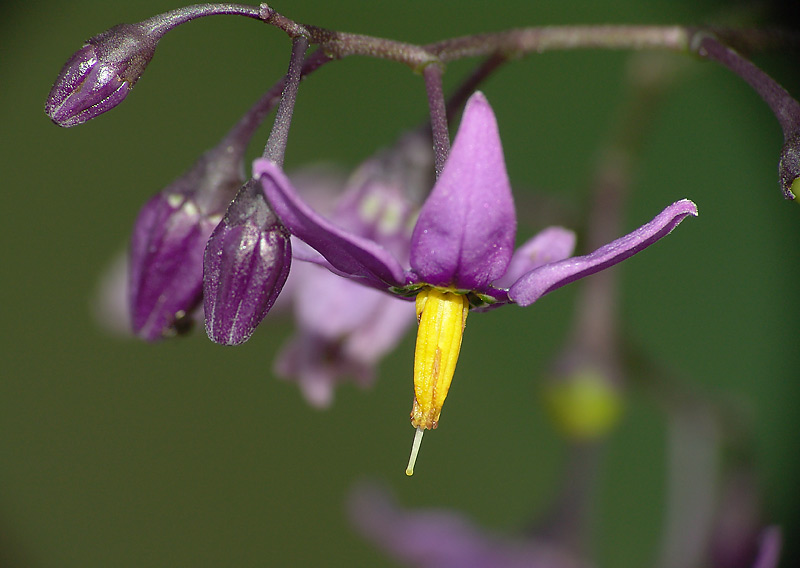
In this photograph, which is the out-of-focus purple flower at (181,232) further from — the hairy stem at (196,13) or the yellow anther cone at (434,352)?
the yellow anther cone at (434,352)

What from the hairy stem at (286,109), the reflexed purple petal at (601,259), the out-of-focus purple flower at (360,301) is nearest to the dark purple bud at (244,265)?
the hairy stem at (286,109)

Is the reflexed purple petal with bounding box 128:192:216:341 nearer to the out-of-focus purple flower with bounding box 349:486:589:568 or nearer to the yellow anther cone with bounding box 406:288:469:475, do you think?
the yellow anther cone with bounding box 406:288:469:475

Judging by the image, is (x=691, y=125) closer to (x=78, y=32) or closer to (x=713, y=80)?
(x=713, y=80)

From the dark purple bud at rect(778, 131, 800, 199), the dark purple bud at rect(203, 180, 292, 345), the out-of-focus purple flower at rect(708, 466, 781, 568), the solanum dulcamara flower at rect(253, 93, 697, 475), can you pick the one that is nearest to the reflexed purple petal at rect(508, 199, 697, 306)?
the solanum dulcamara flower at rect(253, 93, 697, 475)

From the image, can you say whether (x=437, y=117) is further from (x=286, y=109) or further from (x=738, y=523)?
(x=738, y=523)

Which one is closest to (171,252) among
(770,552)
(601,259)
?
(601,259)

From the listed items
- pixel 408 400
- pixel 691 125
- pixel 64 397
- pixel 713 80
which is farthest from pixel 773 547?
pixel 64 397
